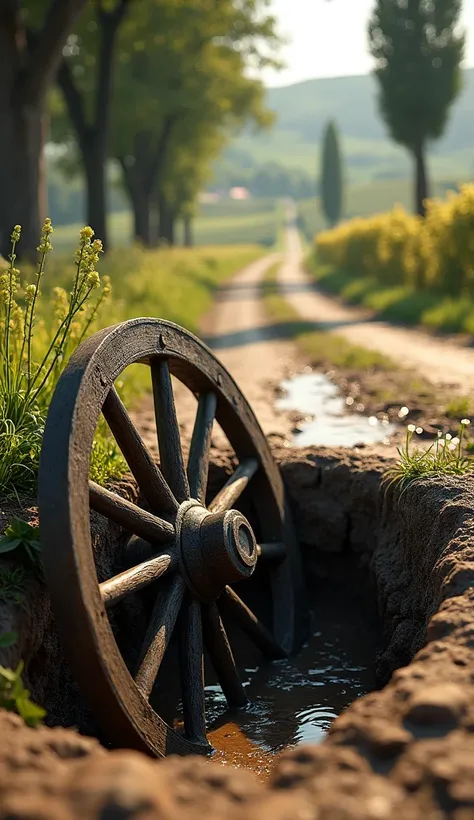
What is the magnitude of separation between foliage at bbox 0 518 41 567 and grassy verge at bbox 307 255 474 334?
10.7 meters

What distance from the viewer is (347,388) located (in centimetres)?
980

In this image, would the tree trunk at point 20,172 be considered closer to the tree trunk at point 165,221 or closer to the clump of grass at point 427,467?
the clump of grass at point 427,467

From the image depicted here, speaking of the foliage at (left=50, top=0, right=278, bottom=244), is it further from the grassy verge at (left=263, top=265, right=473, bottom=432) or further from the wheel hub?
the wheel hub

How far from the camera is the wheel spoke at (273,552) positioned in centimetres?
543

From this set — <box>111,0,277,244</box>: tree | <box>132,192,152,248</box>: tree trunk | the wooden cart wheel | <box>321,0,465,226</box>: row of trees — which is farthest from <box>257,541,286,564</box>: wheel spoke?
<box>321,0,465,226</box>: row of trees

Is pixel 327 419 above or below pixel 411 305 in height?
below

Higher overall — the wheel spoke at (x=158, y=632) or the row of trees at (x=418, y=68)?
the row of trees at (x=418, y=68)

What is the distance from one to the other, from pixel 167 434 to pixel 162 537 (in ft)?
2.04

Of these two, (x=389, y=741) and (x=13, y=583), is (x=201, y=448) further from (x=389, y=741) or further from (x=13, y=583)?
(x=389, y=741)

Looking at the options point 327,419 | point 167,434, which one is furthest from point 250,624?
point 327,419

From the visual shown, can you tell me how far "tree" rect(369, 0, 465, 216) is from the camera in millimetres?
30594

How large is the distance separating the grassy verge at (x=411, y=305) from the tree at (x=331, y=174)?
181ft

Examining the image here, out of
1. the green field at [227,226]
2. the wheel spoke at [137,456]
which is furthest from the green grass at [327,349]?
the green field at [227,226]

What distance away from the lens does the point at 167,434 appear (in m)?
4.71
